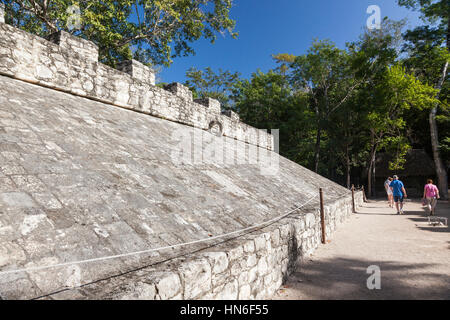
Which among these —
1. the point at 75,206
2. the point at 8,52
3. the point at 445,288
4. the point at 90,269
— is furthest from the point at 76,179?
the point at 445,288

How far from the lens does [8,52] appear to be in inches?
157

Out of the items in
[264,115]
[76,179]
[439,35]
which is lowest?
[76,179]

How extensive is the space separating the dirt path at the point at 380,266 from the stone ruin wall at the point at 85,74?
5.17 metres

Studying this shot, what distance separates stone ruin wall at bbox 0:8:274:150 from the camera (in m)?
4.09

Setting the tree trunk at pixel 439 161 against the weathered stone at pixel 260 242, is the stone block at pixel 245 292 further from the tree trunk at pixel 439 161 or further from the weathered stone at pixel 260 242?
the tree trunk at pixel 439 161

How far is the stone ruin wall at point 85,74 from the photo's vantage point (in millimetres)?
4094

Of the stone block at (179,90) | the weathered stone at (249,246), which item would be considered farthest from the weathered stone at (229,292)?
the stone block at (179,90)

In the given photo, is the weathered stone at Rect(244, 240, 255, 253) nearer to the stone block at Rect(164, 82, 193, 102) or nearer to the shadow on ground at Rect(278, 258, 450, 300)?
the shadow on ground at Rect(278, 258, 450, 300)

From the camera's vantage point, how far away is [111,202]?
230cm

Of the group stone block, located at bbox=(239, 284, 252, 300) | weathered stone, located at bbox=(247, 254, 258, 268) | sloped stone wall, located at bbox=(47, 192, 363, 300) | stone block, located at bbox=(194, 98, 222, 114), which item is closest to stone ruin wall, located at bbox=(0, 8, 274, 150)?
stone block, located at bbox=(194, 98, 222, 114)

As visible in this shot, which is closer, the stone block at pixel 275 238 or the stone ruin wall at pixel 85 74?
the stone block at pixel 275 238

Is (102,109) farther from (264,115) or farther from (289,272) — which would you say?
(264,115)

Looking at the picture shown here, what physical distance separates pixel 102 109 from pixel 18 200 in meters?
3.53

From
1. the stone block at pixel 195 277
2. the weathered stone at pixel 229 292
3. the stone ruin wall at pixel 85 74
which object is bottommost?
the weathered stone at pixel 229 292
